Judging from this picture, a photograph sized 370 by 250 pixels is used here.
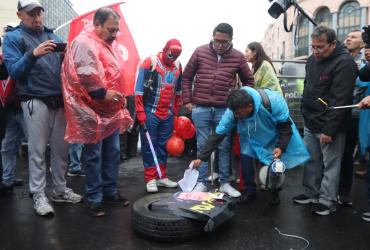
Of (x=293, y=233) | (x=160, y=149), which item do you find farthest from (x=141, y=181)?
(x=293, y=233)

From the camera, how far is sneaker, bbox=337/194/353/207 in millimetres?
3746

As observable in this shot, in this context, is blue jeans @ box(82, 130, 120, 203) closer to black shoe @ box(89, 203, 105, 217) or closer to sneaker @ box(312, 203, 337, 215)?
black shoe @ box(89, 203, 105, 217)

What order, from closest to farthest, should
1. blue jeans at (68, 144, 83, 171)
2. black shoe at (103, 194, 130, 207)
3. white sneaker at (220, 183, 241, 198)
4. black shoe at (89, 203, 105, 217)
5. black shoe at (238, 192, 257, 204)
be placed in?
black shoe at (89, 203, 105, 217)
black shoe at (103, 194, 130, 207)
black shoe at (238, 192, 257, 204)
white sneaker at (220, 183, 241, 198)
blue jeans at (68, 144, 83, 171)

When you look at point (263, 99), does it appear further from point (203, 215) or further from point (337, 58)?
point (203, 215)

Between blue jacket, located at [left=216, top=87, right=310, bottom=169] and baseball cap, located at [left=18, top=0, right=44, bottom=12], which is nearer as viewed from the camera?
baseball cap, located at [left=18, top=0, right=44, bottom=12]

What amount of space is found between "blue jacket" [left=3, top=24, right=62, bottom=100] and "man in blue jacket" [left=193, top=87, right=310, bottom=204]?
1.61 meters

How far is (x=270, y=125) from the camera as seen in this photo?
3.58m

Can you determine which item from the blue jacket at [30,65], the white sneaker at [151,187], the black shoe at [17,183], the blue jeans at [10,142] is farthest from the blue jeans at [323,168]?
the black shoe at [17,183]

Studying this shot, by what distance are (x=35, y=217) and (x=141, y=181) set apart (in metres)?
1.65

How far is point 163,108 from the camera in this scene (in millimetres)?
4277

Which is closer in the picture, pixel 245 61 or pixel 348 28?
pixel 245 61

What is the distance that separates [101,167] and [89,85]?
3.20 ft

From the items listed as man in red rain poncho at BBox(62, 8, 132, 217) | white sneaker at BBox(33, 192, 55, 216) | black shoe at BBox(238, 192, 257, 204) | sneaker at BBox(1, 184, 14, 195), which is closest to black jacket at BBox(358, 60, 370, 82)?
black shoe at BBox(238, 192, 257, 204)

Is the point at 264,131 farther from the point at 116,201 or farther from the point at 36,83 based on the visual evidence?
the point at 36,83
